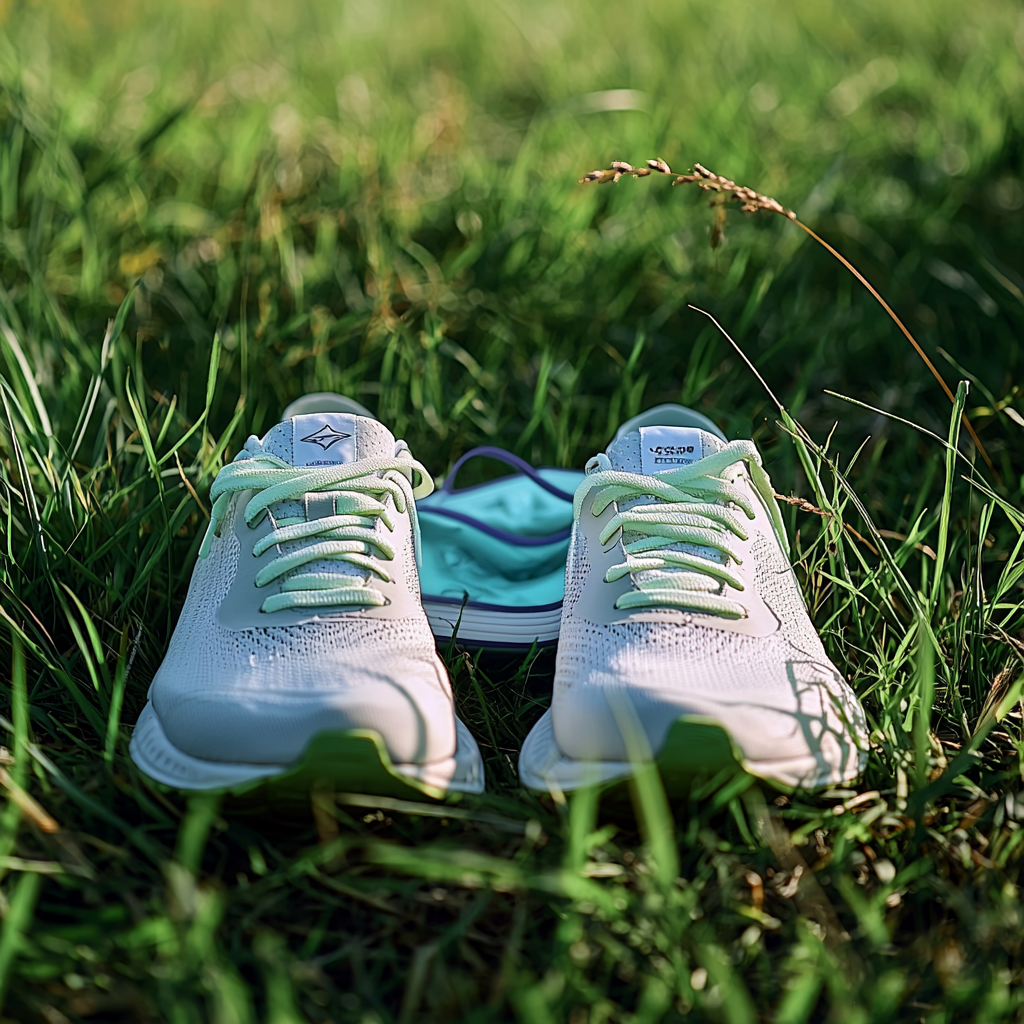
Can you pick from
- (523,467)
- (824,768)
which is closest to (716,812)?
(824,768)

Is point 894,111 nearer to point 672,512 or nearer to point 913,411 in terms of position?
point 913,411

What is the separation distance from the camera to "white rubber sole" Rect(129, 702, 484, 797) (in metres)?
1.12

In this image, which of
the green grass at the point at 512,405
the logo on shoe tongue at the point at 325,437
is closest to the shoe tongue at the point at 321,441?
the logo on shoe tongue at the point at 325,437

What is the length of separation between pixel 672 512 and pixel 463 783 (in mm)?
517

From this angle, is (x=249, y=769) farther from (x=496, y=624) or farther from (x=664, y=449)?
(x=664, y=449)

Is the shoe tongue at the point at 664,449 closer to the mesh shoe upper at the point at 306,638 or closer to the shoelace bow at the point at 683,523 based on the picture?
the shoelace bow at the point at 683,523

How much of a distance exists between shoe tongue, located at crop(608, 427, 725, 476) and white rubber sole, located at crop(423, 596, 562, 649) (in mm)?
263

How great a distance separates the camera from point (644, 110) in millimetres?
2990

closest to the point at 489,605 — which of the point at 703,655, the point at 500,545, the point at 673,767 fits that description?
Answer: the point at 500,545

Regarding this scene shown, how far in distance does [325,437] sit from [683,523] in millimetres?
575

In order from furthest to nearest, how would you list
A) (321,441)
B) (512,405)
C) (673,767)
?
(512,405) → (321,441) → (673,767)

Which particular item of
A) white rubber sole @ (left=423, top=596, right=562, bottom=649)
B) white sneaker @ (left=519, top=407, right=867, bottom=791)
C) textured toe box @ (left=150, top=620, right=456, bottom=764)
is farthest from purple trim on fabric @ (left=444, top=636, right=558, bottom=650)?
textured toe box @ (left=150, top=620, right=456, bottom=764)

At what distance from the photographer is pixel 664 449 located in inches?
62.1

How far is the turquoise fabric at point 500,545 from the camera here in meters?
1.72
